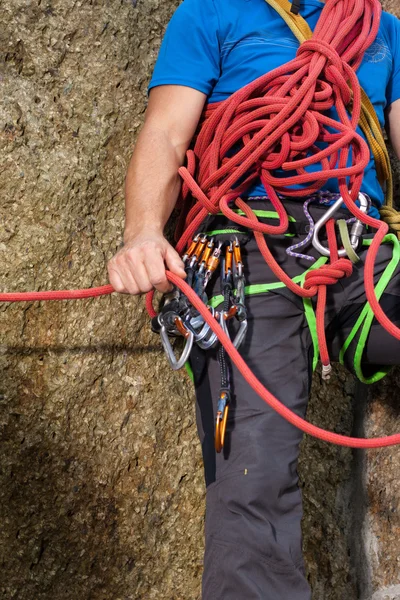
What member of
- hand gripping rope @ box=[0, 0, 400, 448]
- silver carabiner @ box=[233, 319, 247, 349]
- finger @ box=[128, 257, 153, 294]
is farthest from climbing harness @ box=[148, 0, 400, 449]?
finger @ box=[128, 257, 153, 294]

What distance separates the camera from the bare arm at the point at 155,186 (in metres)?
1.34

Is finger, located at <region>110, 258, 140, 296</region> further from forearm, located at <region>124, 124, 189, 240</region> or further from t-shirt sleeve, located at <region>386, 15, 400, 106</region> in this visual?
t-shirt sleeve, located at <region>386, 15, 400, 106</region>

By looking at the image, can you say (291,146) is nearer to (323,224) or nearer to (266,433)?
(323,224)

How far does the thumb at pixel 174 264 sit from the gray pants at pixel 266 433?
0.20 m

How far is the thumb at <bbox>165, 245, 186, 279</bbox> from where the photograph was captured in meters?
1.33

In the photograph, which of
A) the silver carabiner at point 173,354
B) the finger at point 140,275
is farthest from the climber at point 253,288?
the silver carabiner at point 173,354

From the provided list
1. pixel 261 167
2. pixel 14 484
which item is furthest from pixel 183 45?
pixel 14 484

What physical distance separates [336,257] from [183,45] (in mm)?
584

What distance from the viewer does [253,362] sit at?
4.80ft

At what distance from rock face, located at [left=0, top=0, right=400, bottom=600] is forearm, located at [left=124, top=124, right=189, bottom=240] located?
0.76 feet

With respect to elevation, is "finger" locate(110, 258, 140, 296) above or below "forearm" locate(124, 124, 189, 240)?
below

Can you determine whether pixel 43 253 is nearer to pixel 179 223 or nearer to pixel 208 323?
pixel 179 223

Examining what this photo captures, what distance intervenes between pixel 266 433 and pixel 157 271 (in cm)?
37

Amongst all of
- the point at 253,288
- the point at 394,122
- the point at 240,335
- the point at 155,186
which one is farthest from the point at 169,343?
the point at 394,122
